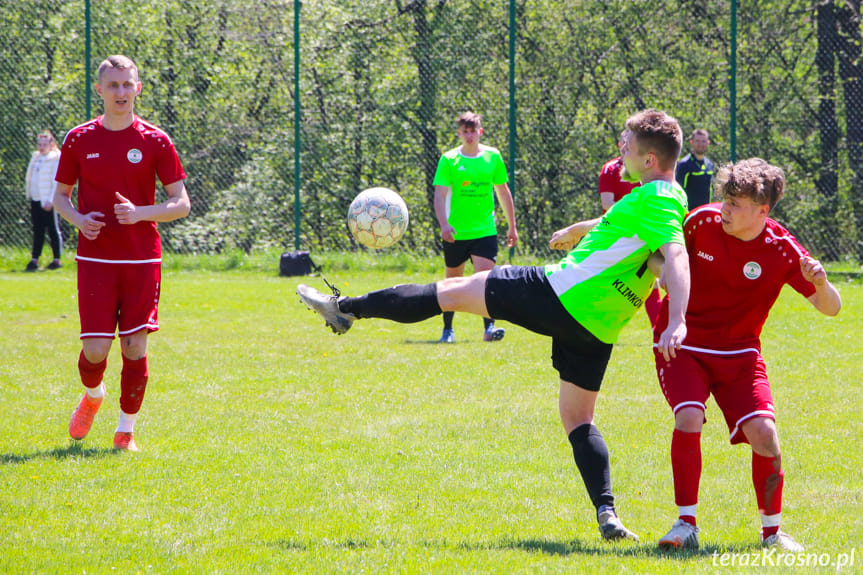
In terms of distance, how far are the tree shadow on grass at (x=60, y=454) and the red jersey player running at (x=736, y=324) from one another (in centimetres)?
335

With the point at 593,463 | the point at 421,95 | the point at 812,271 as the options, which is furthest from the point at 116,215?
the point at 421,95

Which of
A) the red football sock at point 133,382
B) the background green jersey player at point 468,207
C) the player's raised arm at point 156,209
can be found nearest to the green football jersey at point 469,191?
the background green jersey player at point 468,207

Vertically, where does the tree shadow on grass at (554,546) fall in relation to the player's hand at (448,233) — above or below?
below

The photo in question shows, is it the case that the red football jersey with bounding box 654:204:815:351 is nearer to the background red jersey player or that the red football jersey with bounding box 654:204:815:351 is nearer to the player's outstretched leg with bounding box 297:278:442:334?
the player's outstretched leg with bounding box 297:278:442:334

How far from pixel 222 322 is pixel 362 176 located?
6.80 metres

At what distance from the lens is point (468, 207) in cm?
1000

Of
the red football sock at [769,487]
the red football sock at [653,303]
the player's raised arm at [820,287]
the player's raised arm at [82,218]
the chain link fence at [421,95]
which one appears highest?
the chain link fence at [421,95]

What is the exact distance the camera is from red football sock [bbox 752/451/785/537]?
415 cm

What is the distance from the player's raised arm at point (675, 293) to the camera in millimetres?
3820

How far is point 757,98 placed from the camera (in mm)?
15664

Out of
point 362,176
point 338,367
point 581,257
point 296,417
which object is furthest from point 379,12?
point 581,257

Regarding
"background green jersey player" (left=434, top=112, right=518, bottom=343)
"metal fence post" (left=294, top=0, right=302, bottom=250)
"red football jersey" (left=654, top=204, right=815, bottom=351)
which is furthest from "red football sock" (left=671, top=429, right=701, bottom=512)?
"metal fence post" (left=294, top=0, right=302, bottom=250)

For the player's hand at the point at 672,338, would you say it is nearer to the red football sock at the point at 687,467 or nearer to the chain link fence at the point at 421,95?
the red football sock at the point at 687,467

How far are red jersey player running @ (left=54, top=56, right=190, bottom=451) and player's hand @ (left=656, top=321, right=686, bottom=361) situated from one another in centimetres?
313
